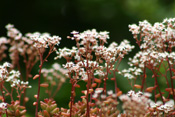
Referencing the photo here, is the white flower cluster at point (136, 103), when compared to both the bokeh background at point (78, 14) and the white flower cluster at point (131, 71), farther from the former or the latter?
the bokeh background at point (78, 14)

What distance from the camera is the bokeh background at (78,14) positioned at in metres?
3.03

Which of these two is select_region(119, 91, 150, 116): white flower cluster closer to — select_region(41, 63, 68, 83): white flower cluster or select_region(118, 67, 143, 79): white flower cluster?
select_region(118, 67, 143, 79): white flower cluster

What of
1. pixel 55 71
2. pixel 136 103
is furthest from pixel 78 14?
pixel 136 103

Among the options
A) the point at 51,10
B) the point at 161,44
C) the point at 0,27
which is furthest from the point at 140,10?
the point at 161,44

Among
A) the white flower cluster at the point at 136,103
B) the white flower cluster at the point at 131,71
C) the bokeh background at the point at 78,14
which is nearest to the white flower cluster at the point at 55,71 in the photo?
the white flower cluster at the point at 131,71

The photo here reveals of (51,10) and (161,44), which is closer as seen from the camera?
(161,44)

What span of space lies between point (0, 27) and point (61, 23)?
2.44ft

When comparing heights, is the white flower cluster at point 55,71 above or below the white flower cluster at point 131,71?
above

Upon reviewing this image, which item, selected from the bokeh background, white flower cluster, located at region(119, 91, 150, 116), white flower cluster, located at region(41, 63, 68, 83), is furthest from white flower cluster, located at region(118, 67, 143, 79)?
the bokeh background

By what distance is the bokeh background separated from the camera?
303 cm

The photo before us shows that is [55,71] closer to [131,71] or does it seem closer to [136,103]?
[131,71]

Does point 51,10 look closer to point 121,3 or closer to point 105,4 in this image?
point 105,4

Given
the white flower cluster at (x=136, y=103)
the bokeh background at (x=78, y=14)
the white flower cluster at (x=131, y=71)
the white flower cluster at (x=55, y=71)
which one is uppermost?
the bokeh background at (x=78, y=14)

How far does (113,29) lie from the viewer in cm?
317
